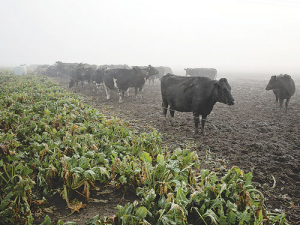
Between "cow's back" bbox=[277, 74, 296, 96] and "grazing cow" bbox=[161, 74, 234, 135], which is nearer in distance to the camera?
"grazing cow" bbox=[161, 74, 234, 135]

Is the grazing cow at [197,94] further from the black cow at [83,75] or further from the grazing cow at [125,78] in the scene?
the black cow at [83,75]

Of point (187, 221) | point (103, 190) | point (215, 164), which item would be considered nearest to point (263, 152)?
point (215, 164)

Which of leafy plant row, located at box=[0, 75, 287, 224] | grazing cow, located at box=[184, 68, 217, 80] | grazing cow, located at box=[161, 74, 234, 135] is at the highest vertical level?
grazing cow, located at box=[184, 68, 217, 80]

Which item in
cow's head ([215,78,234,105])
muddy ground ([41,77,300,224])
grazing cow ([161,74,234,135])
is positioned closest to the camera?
muddy ground ([41,77,300,224])

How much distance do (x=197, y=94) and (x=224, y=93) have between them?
1022 mm

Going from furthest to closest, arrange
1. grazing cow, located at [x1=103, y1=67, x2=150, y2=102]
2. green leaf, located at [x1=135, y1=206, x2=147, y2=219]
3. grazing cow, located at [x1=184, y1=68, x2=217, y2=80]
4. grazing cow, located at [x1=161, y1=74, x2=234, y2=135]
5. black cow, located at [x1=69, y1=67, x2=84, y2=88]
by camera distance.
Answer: grazing cow, located at [x1=184, y1=68, x2=217, y2=80] < black cow, located at [x1=69, y1=67, x2=84, y2=88] < grazing cow, located at [x1=103, y1=67, x2=150, y2=102] < grazing cow, located at [x1=161, y1=74, x2=234, y2=135] < green leaf, located at [x1=135, y1=206, x2=147, y2=219]

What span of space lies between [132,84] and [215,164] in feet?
36.9

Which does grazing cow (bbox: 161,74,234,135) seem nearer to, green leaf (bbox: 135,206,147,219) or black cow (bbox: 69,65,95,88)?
green leaf (bbox: 135,206,147,219)

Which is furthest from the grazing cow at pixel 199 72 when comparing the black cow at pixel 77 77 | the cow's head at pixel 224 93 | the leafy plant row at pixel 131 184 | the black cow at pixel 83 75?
the leafy plant row at pixel 131 184

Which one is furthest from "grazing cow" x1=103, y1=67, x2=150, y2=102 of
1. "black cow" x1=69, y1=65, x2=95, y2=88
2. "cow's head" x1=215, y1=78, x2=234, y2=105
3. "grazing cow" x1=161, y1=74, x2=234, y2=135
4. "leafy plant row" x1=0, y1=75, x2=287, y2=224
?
"leafy plant row" x1=0, y1=75, x2=287, y2=224

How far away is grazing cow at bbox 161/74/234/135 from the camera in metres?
7.09

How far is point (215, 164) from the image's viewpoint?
18.0 feet

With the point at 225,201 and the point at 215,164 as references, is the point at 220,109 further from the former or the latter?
the point at 225,201

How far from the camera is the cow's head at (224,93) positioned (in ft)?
22.7
